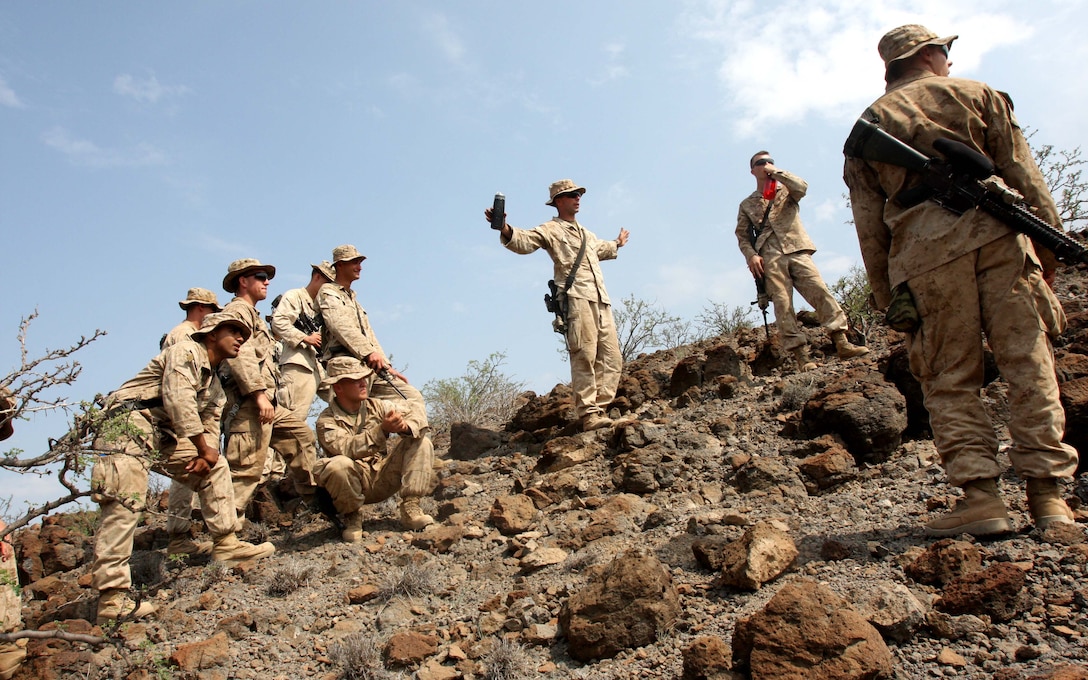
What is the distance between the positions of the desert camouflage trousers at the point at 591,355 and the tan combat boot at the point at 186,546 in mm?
3433

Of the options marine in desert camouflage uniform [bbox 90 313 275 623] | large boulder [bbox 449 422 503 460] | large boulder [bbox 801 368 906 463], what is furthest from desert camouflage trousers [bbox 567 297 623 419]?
marine in desert camouflage uniform [bbox 90 313 275 623]

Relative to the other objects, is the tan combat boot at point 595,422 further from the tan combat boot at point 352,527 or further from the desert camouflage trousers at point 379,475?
the tan combat boot at point 352,527

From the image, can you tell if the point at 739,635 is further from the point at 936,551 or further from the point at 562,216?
the point at 562,216

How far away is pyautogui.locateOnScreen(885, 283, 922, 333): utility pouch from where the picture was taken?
3.68 metres

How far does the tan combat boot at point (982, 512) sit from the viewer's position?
11.2 ft

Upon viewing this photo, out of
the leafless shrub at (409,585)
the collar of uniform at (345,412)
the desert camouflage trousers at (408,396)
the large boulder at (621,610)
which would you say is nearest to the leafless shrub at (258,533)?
the collar of uniform at (345,412)

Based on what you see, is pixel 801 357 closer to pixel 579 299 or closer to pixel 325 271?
pixel 579 299

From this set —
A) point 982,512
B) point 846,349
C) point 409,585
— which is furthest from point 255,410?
point 846,349

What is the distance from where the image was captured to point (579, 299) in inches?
300

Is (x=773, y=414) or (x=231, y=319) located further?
(x=773, y=414)

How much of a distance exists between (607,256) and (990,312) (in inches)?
200

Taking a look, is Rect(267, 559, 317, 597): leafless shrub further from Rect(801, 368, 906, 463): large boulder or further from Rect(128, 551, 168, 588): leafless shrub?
Rect(801, 368, 906, 463): large boulder

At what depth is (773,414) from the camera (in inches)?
262

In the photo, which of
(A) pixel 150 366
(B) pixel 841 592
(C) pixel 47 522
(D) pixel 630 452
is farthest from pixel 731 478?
(C) pixel 47 522
